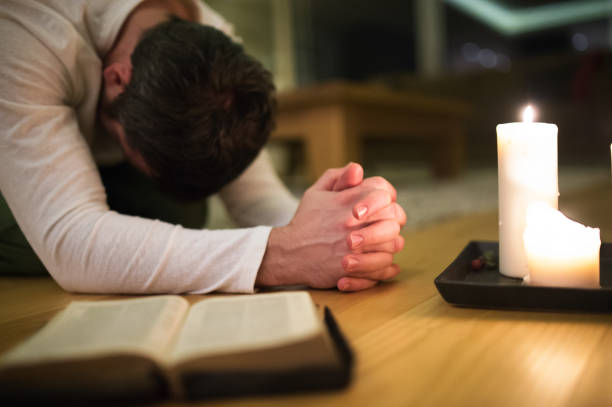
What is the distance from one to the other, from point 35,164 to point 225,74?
0.32 m

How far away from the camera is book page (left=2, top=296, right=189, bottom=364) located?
40 centimetres

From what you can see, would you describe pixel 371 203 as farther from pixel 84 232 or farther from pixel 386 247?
pixel 84 232

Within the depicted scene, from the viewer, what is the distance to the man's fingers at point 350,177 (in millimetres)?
742

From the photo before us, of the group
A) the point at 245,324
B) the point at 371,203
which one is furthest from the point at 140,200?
the point at 245,324

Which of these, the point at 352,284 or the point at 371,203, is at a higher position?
the point at 371,203

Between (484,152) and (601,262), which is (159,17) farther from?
(484,152)

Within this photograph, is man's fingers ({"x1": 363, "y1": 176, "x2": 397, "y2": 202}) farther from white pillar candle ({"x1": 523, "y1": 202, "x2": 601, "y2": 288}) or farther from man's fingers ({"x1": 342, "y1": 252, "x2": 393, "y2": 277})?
white pillar candle ({"x1": 523, "y1": 202, "x2": 601, "y2": 288})

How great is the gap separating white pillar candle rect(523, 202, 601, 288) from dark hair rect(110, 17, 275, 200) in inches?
19.8

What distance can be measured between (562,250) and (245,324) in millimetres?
380

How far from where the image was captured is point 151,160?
0.88m

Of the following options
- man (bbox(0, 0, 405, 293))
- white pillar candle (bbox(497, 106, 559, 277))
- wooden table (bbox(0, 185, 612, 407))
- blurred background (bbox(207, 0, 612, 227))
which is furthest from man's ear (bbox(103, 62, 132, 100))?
blurred background (bbox(207, 0, 612, 227))

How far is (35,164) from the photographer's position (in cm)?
73

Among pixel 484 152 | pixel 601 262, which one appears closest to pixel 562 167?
pixel 484 152

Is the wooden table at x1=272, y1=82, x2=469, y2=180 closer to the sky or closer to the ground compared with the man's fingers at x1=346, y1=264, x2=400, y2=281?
closer to the sky
